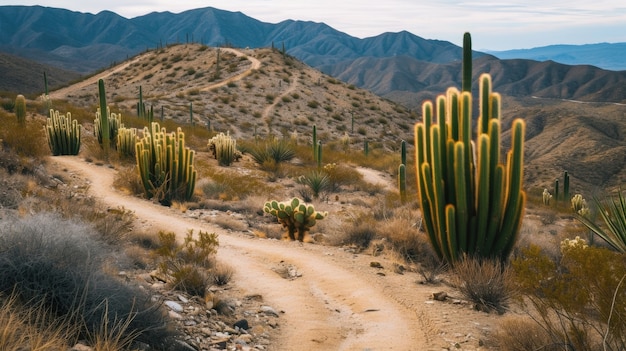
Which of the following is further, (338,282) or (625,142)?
(625,142)

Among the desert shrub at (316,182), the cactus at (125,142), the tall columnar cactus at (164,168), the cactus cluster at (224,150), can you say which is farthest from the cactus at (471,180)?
the cactus cluster at (224,150)

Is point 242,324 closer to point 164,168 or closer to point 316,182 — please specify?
point 164,168

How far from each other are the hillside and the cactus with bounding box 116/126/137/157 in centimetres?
1813

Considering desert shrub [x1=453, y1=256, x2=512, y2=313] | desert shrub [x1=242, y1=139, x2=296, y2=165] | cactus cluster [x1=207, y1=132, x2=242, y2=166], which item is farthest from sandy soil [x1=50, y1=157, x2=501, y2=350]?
Answer: desert shrub [x1=242, y1=139, x2=296, y2=165]

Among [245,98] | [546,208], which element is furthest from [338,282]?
[245,98]

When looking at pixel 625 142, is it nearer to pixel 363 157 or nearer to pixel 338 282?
pixel 363 157

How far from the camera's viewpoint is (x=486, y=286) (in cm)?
658

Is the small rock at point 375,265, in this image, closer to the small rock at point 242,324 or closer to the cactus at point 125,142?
the small rock at point 242,324

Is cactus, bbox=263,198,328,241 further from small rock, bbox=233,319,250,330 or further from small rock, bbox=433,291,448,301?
small rock, bbox=233,319,250,330

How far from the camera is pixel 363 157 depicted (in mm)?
27984

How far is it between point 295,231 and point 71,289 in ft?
21.1

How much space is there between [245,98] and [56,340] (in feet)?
148

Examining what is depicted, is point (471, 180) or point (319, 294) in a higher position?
point (471, 180)

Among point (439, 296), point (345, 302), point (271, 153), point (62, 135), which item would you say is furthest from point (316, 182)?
point (439, 296)
